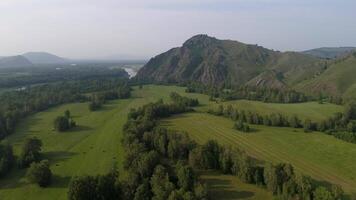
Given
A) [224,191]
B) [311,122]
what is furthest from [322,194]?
[311,122]

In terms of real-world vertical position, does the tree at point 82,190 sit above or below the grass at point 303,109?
below

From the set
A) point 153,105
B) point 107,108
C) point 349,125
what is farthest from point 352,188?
point 107,108

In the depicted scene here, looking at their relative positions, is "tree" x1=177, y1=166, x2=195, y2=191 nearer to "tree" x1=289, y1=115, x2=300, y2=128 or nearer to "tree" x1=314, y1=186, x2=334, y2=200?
"tree" x1=314, y1=186, x2=334, y2=200

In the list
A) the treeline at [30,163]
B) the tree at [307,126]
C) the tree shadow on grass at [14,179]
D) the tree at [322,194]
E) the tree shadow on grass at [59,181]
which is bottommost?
the tree shadow on grass at [14,179]

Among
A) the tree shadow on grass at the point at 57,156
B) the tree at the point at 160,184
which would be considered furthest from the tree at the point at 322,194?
the tree shadow on grass at the point at 57,156

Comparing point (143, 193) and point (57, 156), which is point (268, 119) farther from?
point (143, 193)

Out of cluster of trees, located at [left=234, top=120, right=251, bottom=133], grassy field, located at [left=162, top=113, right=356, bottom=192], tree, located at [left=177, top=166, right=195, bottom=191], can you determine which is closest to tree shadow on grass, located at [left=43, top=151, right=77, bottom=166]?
grassy field, located at [left=162, top=113, right=356, bottom=192]

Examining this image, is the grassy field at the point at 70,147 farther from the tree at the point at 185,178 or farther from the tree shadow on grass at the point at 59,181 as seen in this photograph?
the tree at the point at 185,178
